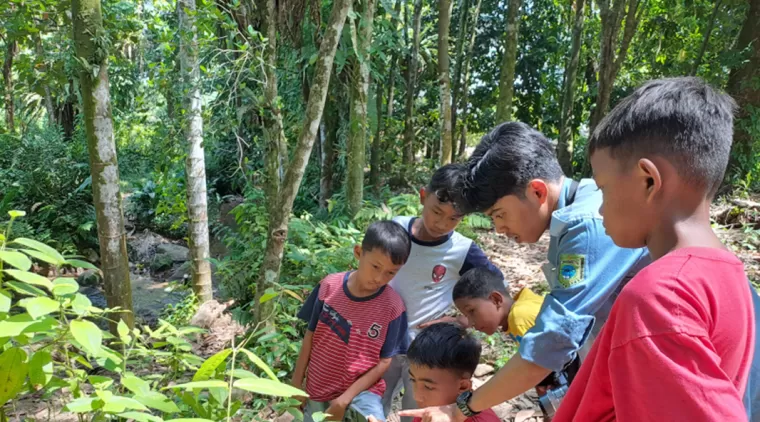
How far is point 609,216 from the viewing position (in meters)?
1.04

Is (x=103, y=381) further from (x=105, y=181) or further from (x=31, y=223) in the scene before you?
(x=31, y=223)

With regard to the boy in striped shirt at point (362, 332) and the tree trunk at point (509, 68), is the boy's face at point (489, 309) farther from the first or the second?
the tree trunk at point (509, 68)

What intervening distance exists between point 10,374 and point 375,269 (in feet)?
4.91

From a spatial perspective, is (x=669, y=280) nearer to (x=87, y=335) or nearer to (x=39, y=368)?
(x=87, y=335)

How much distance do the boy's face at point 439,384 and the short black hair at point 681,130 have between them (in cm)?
122

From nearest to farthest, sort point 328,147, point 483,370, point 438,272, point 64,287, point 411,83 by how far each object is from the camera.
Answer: point 64,287 → point 438,272 → point 483,370 → point 328,147 → point 411,83

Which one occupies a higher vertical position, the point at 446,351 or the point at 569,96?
the point at 569,96

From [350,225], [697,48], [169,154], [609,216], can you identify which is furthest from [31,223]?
[697,48]

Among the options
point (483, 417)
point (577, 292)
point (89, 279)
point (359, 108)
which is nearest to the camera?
point (577, 292)

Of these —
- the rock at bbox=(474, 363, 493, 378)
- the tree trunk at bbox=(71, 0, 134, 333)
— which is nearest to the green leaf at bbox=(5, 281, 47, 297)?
the tree trunk at bbox=(71, 0, 134, 333)

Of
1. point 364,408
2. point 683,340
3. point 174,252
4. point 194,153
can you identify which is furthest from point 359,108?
point 174,252

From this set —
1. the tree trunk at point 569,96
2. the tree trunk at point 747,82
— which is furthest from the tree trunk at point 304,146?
the tree trunk at point 569,96

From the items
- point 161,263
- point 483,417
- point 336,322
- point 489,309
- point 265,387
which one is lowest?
point 161,263

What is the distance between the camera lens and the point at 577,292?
4.78ft
